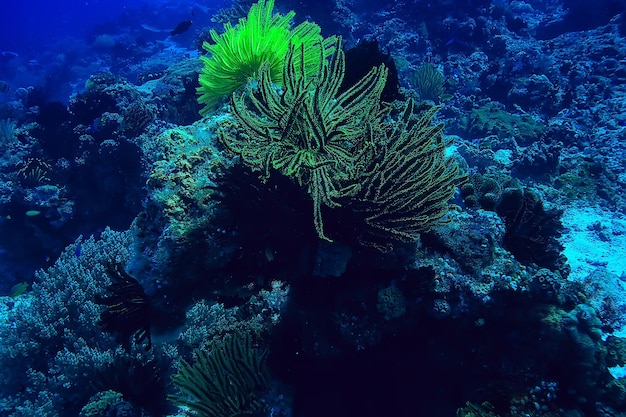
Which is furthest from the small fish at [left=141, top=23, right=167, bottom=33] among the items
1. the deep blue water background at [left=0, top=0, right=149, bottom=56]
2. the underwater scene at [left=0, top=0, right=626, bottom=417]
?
the underwater scene at [left=0, top=0, right=626, bottom=417]

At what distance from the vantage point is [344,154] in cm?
268

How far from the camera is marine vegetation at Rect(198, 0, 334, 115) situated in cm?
373

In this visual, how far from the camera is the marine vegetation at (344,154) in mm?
2654

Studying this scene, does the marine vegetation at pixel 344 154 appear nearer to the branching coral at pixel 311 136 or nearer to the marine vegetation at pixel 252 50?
the branching coral at pixel 311 136

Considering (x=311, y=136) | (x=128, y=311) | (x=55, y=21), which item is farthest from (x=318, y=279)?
(x=55, y=21)

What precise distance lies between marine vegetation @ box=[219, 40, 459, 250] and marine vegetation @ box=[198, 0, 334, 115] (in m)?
0.89

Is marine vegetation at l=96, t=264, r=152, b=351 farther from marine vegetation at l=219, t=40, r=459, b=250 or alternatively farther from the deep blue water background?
the deep blue water background

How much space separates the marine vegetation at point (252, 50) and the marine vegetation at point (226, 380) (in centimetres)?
280

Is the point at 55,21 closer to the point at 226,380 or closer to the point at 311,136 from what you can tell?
the point at 226,380

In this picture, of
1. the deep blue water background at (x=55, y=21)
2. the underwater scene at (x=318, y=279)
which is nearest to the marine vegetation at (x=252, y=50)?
the underwater scene at (x=318, y=279)

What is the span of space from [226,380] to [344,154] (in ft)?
8.44

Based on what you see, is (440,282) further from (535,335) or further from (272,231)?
(272,231)

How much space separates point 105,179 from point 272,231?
778 cm

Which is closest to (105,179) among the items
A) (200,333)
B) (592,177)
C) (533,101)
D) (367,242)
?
(200,333)
